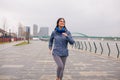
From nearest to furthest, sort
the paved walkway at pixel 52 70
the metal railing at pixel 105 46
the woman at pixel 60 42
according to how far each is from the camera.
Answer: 1. the woman at pixel 60 42
2. the paved walkway at pixel 52 70
3. the metal railing at pixel 105 46

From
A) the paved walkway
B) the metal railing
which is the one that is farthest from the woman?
the metal railing

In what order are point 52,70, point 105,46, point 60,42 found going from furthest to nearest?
1. point 105,46
2. point 52,70
3. point 60,42

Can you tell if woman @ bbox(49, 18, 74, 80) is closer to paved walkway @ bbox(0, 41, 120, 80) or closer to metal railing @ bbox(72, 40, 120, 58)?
paved walkway @ bbox(0, 41, 120, 80)

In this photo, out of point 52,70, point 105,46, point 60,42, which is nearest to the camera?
point 60,42

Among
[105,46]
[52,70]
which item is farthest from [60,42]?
[105,46]

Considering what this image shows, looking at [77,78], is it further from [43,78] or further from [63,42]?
[63,42]

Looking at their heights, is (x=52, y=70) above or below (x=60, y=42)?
below

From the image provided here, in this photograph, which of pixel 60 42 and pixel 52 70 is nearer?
pixel 60 42

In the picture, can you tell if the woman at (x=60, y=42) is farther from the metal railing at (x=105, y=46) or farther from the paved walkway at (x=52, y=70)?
the metal railing at (x=105, y=46)

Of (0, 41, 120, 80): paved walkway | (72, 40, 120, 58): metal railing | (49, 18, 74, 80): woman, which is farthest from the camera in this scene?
(72, 40, 120, 58): metal railing

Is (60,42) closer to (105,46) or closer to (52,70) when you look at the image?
(52,70)

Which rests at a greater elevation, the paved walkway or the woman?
the woman

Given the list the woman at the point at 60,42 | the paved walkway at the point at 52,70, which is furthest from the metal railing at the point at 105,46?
the woman at the point at 60,42

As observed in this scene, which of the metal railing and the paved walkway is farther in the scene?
the metal railing
